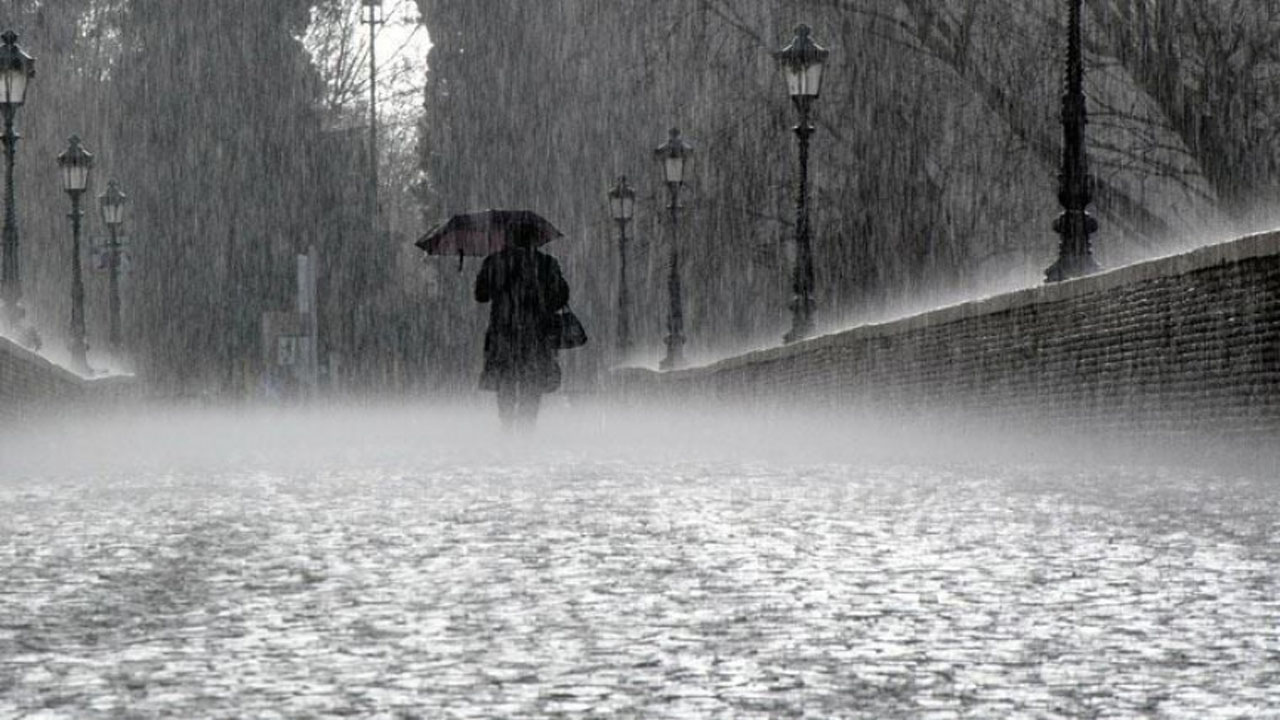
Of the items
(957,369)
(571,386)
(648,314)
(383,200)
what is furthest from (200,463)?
(383,200)

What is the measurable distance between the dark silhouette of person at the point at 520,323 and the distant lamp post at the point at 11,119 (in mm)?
12145

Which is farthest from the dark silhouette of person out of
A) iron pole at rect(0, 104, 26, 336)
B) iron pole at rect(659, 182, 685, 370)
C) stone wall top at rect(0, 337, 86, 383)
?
iron pole at rect(659, 182, 685, 370)

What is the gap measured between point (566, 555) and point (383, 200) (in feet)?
231

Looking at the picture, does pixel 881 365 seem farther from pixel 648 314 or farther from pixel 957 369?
pixel 648 314

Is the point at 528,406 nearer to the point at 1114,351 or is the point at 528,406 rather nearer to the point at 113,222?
the point at 1114,351

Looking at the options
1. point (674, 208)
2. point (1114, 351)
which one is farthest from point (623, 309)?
point (1114, 351)

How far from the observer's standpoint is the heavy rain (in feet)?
19.4

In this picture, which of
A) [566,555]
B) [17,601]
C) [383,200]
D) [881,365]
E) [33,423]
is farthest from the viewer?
[383,200]

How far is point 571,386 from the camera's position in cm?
5869

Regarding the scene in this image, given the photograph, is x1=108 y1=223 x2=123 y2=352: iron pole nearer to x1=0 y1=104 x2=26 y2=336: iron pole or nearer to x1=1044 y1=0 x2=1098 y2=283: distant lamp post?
x1=0 y1=104 x2=26 y2=336: iron pole

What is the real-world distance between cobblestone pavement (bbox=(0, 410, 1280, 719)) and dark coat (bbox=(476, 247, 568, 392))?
7.62 m

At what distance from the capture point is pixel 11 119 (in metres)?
32.4

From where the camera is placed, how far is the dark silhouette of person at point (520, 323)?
68.5ft

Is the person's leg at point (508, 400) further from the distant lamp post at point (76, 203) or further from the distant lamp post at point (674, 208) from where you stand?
the distant lamp post at point (76, 203)
